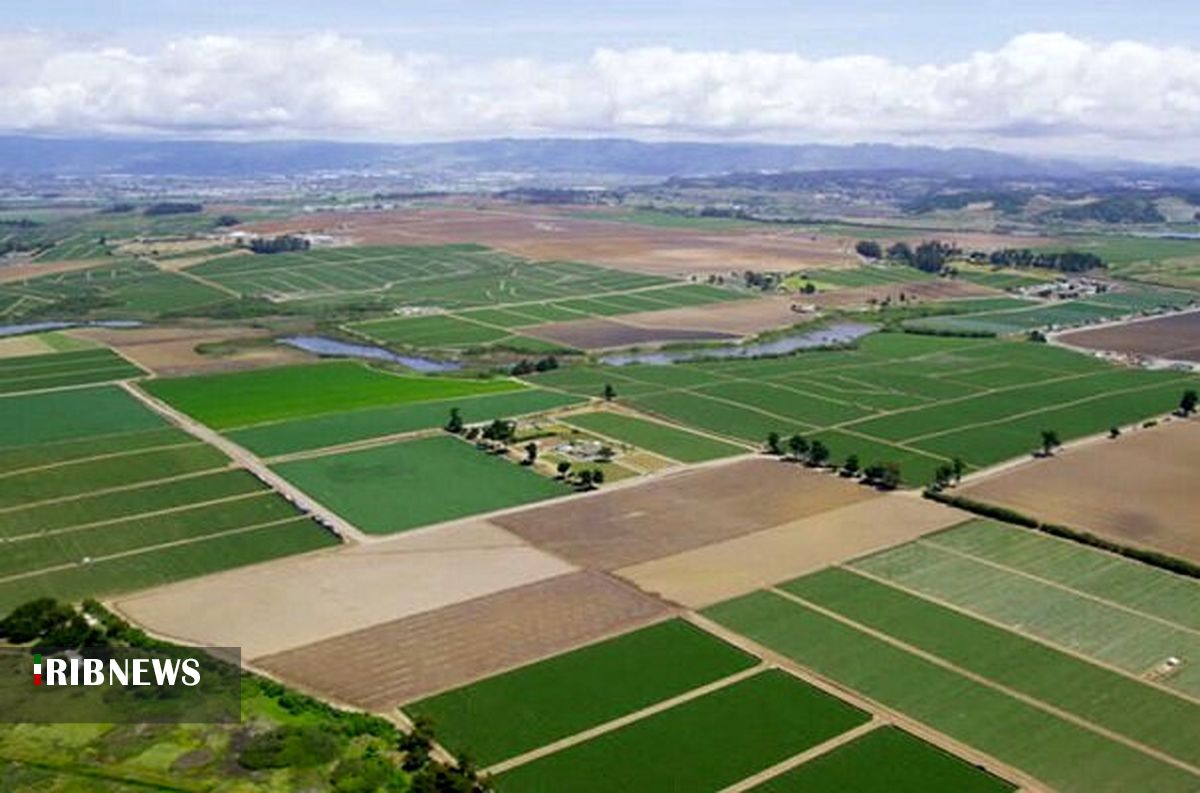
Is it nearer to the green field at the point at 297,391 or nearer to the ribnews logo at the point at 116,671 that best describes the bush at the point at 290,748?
the ribnews logo at the point at 116,671

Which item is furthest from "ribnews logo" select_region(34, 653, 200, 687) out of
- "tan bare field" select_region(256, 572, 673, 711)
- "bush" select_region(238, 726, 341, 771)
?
"bush" select_region(238, 726, 341, 771)

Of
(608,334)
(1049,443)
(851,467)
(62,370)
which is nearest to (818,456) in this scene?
(851,467)

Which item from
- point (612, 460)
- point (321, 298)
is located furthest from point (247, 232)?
point (612, 460)

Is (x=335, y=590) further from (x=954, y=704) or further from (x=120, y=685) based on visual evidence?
(x=954, y=704)

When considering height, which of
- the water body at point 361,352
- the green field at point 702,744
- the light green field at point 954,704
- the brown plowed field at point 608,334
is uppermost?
the brown plowed field at point 608,334

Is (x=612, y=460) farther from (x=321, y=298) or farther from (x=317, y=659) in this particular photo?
(x=321, y=298)

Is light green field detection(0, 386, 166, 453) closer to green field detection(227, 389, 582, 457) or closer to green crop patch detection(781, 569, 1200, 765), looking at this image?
green field detection(227, 389, 582, 457)


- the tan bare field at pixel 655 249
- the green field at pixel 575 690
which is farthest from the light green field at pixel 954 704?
the tan bare field at pixel 655 249
